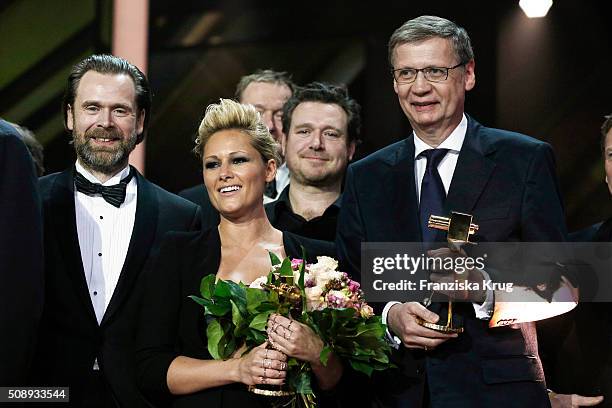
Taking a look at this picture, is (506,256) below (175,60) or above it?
below

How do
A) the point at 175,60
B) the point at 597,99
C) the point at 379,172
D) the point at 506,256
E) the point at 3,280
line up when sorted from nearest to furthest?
1. the point at 3,280
2. the point at 506,256
3. the point at 379,172
4. the point at 597,99
5. the point at 175,60

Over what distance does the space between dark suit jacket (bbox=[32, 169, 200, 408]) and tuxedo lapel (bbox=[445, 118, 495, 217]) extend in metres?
1.14

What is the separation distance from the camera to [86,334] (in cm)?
340

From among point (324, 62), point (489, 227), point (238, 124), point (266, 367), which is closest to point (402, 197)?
point (489, 227)

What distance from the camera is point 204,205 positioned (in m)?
4.40

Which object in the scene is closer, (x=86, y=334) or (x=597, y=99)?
(x=86, y=334)

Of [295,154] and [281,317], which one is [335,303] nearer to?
[281,317]

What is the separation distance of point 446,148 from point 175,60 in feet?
8.64

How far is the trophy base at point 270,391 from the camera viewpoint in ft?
9.69

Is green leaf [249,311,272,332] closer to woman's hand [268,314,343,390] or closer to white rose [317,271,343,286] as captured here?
woman's hand [268,314,343,390]

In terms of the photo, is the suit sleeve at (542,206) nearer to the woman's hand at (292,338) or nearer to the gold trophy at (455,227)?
the gold trophy at (455,227)

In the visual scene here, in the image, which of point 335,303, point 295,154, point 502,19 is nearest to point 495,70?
point 502,19

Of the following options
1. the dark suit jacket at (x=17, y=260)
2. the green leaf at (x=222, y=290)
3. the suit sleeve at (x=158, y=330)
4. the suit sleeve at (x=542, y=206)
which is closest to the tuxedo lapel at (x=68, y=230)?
the suit sleeve at (x=158, y=330)

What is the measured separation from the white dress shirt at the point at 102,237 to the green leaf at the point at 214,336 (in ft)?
1.99
